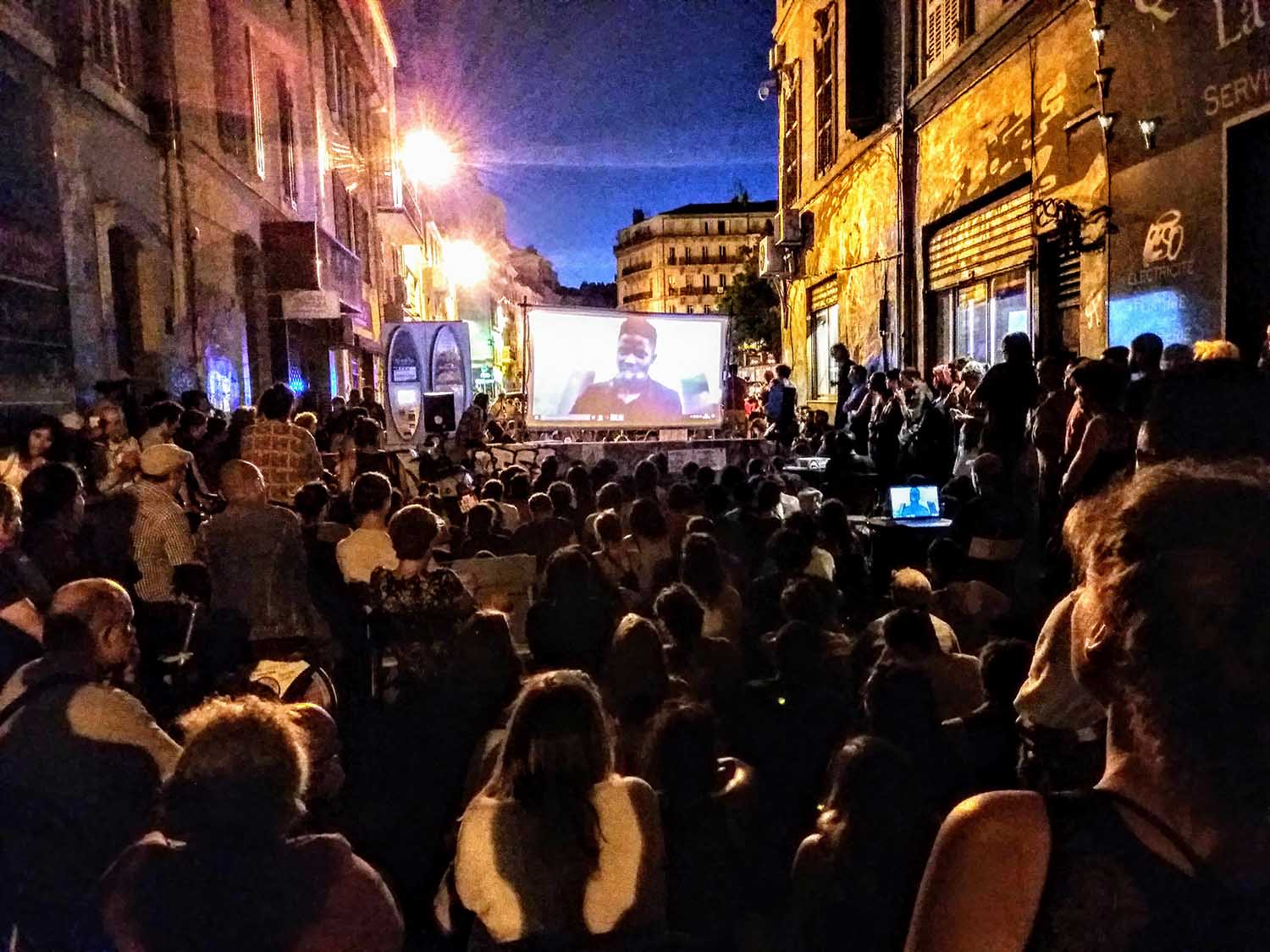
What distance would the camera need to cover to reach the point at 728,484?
7.41 m

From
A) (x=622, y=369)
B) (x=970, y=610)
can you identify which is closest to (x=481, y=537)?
(x=970, y=610)

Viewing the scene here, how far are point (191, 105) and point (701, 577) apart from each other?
1138cm

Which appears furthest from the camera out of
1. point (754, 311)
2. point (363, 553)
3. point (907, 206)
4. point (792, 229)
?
point (754, 311)

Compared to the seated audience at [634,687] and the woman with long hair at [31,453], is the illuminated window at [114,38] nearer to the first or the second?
the woman with long hair at [31,453]

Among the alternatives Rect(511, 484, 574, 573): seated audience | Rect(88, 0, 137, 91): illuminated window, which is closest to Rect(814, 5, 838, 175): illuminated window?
Rect(88, 0, 137, 91): illuminated window

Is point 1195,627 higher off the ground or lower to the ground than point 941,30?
lower

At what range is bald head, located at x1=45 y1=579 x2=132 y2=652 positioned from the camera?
283 centimetres

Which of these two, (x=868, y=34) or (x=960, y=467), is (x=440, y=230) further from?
(x=960, y=467)

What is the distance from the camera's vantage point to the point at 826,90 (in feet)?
67.5

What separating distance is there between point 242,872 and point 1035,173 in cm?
1151

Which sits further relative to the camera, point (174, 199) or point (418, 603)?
point (174, 199)

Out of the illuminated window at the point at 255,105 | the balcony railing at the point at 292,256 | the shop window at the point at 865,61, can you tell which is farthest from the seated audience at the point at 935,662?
the illuminated window at the point at 255,105

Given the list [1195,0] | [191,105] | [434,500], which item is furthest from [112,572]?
[191,105]

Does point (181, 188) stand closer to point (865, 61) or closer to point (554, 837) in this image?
point (865, 61)
